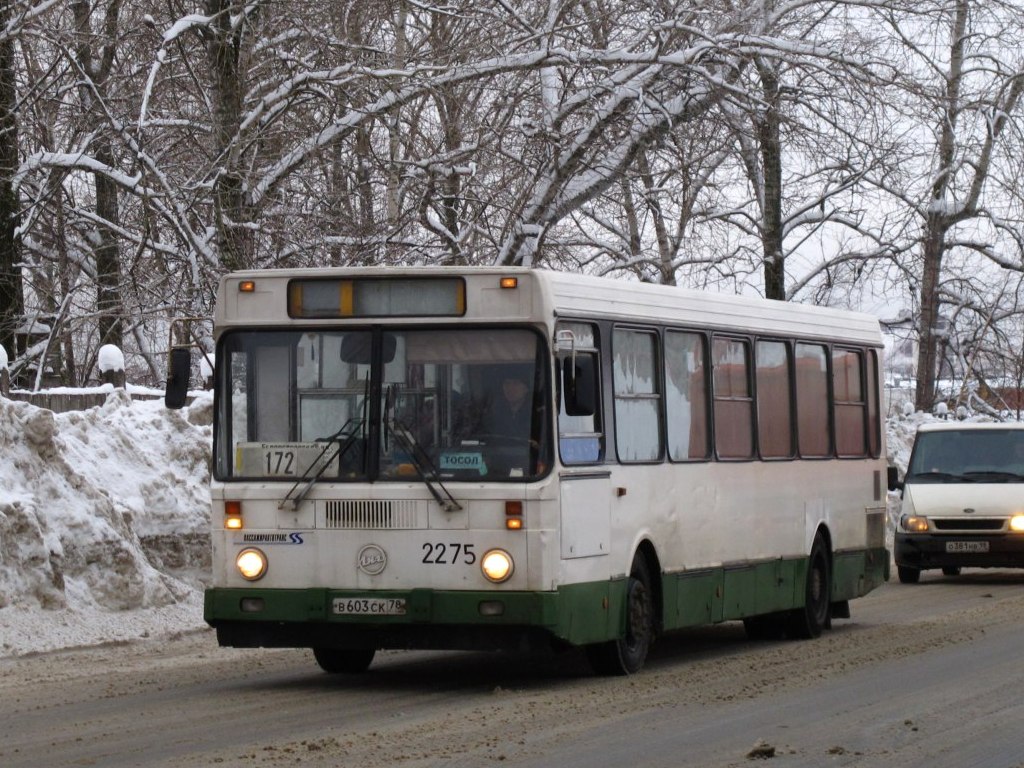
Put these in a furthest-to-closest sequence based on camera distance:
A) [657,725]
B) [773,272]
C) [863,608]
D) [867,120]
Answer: [773,272]
[867,120]
[863,608]
[657,725]

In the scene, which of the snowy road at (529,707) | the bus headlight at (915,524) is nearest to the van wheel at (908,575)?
the bus headlight at (915,524)

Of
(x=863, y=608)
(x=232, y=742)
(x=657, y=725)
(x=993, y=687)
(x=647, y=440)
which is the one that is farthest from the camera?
(x=863, y=608)

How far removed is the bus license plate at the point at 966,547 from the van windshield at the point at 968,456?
40.2 inches

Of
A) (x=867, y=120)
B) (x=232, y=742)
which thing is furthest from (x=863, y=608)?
(x=232, y=742)

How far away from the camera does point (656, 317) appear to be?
13.6 metres

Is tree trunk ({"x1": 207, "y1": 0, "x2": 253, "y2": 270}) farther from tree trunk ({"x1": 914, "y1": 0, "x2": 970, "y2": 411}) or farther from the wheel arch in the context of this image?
the wheel arch

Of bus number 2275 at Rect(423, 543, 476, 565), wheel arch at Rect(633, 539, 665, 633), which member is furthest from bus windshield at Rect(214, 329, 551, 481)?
wheel arch at Rect(633, 539, 665, 633)

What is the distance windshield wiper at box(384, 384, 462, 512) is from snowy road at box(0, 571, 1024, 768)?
118 centimetres

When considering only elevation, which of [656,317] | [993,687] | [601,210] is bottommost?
[993,687]

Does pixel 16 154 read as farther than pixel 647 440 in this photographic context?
Yes

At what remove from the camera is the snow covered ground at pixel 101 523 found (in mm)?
15102

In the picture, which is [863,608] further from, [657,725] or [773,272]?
[773,272]

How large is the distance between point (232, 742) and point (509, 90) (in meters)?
13.5

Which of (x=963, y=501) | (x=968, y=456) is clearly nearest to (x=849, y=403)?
(x=963, y=501)
